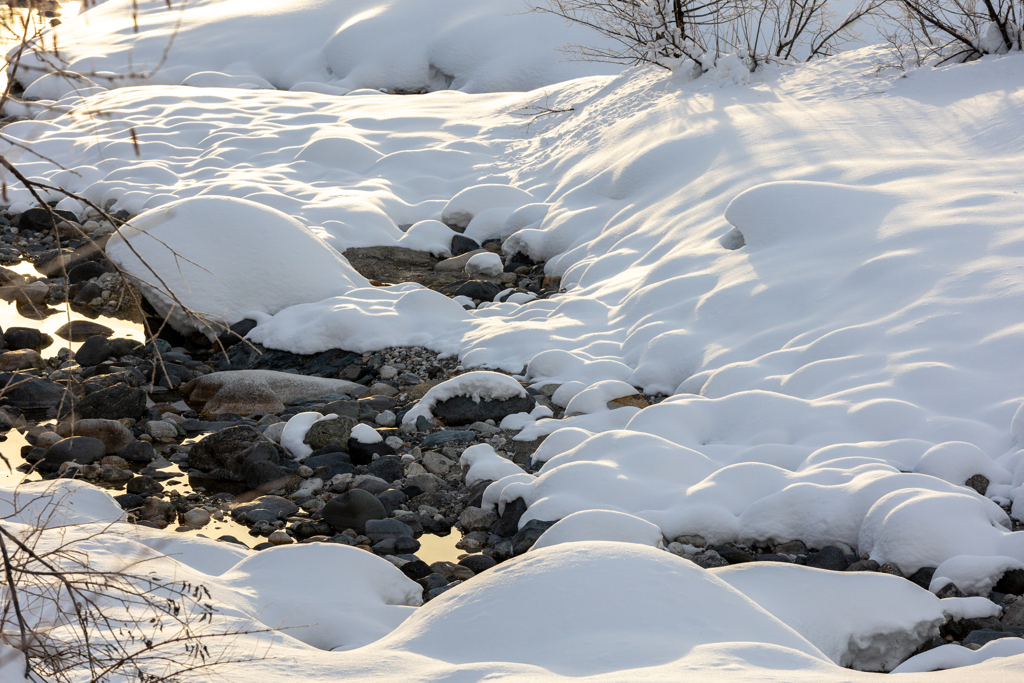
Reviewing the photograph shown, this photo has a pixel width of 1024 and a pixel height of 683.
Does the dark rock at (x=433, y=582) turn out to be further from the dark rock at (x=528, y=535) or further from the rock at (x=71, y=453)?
the rock at (x=71, y=453)

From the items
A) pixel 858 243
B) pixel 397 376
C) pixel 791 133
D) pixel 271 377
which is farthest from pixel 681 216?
pixel 271 377

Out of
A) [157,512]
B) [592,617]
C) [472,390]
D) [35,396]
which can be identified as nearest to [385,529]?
[157,512]

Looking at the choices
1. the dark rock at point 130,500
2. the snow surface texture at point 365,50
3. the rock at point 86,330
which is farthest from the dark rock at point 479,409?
the snow surface texture at point 365,50

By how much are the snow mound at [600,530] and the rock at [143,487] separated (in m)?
2.12

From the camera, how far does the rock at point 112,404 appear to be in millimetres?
4680

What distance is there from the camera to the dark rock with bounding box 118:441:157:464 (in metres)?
4.28

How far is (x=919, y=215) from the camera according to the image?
4734 millimetres

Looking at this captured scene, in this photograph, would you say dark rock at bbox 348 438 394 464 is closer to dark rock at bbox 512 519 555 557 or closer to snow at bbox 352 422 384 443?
snow at bbox 352 422 384 443

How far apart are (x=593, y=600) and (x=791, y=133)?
5.51m

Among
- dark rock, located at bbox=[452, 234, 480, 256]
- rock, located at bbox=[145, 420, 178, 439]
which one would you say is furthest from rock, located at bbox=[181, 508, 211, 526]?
dark rock, located at bbox=[452, 234, 480, 256]

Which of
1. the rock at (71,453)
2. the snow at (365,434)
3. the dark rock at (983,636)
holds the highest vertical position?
the rock at (71,453)

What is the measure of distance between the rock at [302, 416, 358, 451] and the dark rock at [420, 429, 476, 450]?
1.45ft

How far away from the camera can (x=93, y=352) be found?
5.51 metres

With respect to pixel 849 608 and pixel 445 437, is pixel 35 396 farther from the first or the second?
pixel 849 608
